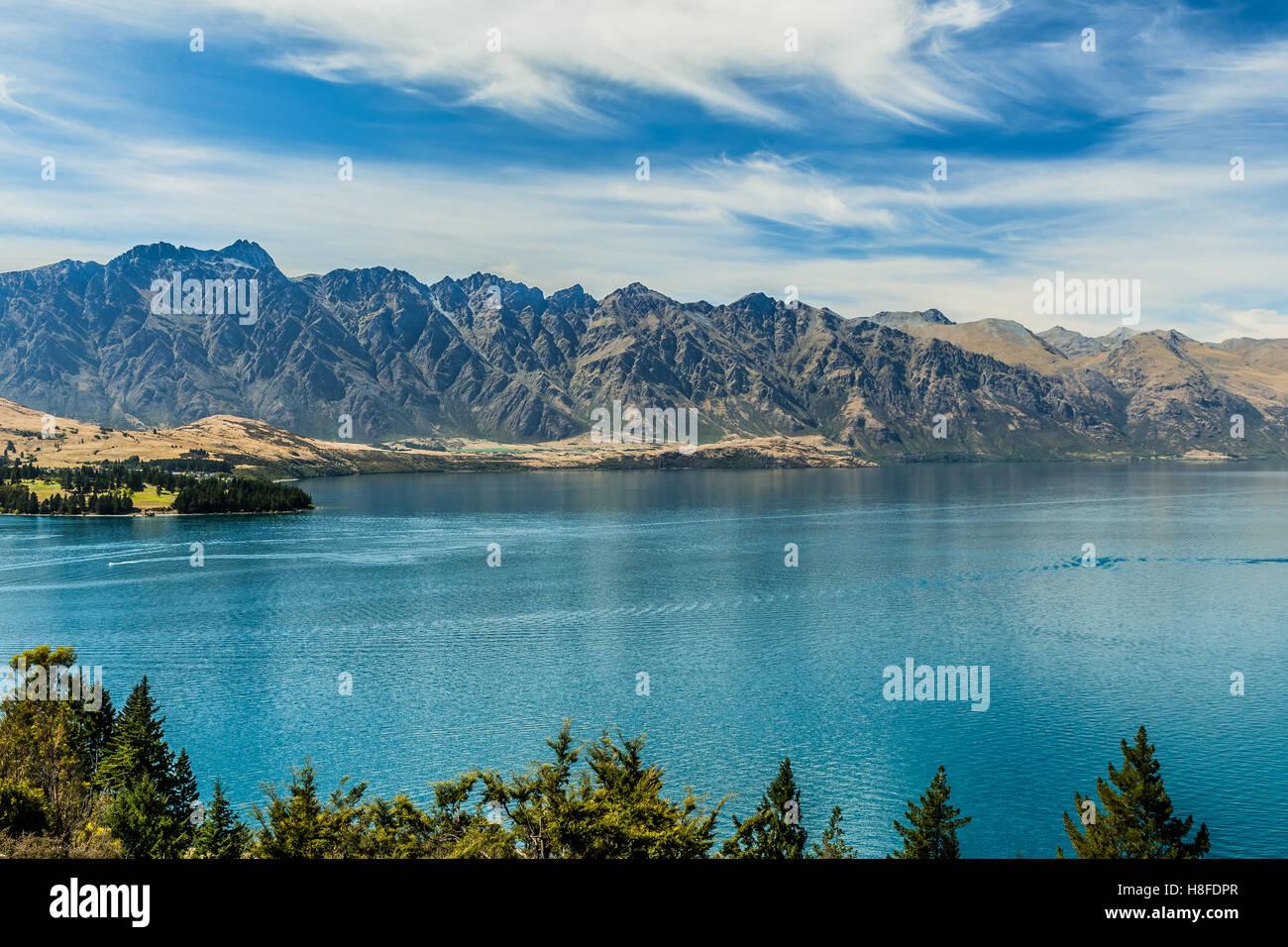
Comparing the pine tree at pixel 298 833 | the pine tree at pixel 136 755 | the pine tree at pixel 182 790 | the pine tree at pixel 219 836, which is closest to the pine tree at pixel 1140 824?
the pine tree at pixel 298 833

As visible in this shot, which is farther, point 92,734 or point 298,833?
point 92,734

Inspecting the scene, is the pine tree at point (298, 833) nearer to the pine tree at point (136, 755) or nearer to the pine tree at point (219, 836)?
the pine tree at point (219, 836)

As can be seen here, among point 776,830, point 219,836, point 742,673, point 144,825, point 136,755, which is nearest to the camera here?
point 776,830

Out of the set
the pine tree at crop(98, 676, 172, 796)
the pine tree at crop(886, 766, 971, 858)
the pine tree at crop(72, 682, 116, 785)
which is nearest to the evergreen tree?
the pine tree at crop(98, 676, 172, 796)

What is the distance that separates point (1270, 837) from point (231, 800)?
85.5 meters

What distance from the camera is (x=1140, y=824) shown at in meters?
54.8

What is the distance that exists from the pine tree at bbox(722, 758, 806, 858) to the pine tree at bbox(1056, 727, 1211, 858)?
55.3 feet

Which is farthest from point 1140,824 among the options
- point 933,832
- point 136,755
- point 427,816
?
point 136,755

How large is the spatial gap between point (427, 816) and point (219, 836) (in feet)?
59.9

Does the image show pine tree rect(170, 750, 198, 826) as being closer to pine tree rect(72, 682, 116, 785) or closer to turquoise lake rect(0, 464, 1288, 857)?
turquoise lake rect(0, 464, 1288, 857)

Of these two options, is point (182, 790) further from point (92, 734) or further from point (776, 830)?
point (776, 830)

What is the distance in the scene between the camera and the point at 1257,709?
96.5 meters

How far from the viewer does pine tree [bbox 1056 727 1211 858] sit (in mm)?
53781
